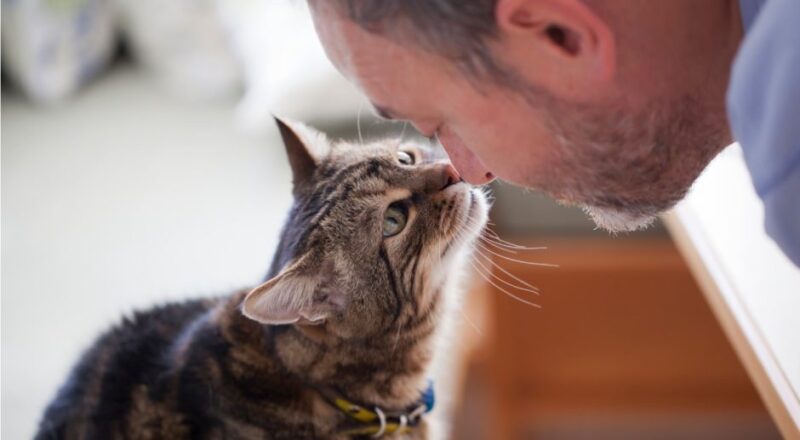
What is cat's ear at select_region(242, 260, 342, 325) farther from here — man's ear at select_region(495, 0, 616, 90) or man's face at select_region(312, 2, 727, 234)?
man's ear at select_region(495, 0, 616, 90)

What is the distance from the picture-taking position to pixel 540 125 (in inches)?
35.0

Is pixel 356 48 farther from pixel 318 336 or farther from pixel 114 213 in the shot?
pixel 114 213

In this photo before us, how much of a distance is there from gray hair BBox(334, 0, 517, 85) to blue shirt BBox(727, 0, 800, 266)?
0.69ft

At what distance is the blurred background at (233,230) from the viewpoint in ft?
5.44

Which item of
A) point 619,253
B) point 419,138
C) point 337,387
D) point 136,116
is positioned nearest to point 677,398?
point 619,253

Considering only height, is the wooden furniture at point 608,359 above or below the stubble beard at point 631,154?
below

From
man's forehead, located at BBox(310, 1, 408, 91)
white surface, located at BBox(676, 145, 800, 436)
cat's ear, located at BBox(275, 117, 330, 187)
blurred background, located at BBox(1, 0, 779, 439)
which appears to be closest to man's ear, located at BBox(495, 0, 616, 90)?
man's forehead, located at BBox(310, 1, 408, 91)

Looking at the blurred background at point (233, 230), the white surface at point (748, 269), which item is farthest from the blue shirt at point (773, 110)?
the blurred background at point (233, 230)

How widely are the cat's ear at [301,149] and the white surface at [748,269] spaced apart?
20.3 inches

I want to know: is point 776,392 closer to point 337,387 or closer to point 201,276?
point 337,387

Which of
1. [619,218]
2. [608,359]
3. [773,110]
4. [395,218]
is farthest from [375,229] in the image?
[608,359]

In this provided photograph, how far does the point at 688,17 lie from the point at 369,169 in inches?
20.7

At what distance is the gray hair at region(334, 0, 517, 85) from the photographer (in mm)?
793

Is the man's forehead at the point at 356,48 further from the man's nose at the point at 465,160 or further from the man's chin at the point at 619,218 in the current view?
the man's chin at the point at 619,218
